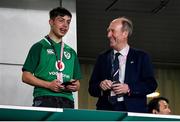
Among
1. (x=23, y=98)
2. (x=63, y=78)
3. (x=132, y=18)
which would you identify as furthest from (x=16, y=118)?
(x=132, y=18)

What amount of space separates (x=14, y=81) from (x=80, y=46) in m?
4.64

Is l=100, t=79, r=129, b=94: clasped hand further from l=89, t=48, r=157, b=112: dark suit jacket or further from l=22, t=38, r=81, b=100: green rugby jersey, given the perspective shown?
l=22, t=38, r=81, b=100: green rugby jersey

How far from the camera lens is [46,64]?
15.2ft

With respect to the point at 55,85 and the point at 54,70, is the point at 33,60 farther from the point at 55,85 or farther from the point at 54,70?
the point at 55,85

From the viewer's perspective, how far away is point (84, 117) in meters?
3.30

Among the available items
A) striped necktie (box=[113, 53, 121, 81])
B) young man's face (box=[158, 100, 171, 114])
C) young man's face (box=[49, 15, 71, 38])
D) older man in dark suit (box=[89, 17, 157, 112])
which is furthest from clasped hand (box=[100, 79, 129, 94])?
young man's face (box=[158, 100, 171, 114])

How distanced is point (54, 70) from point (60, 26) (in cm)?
40

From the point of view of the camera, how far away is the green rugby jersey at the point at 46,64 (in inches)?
180

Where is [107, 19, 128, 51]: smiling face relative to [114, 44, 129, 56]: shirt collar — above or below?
above

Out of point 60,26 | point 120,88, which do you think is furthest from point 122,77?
point 60,26

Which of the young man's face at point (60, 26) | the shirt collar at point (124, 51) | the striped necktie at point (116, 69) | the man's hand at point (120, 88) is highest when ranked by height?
the young man's face at point (60, 26)

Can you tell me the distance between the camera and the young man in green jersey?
14.7 feet

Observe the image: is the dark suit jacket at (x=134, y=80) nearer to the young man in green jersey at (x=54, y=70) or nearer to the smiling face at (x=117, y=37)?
the smiling face at (x=117, y=37)

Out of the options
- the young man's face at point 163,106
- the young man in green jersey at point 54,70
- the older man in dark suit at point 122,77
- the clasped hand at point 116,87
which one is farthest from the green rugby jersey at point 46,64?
the young man's face at point 163,106
